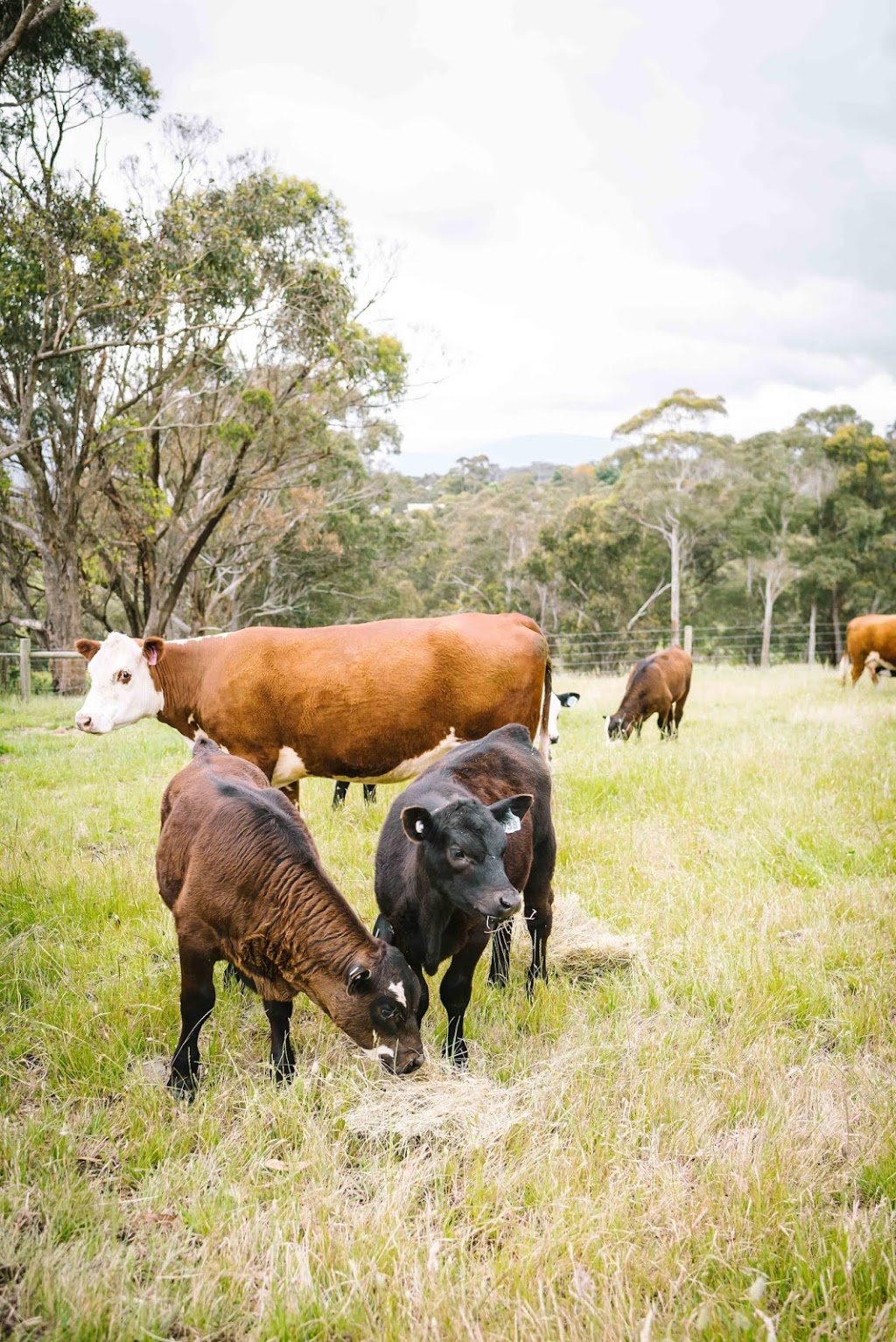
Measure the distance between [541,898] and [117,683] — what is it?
12.5 feet

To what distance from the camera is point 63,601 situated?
66.9 ft

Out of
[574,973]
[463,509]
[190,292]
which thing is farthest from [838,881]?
[463,509]

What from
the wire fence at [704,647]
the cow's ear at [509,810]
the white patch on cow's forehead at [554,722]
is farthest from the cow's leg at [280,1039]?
the wire fence at [704,647]

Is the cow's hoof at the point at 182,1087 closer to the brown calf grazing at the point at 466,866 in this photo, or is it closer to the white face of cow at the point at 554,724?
the brown calf grazing at the point at 466,866

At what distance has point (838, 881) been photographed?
5.48 meters

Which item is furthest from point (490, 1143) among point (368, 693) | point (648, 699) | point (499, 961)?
point (648, 699)

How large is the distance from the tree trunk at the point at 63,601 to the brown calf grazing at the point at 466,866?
699 inches

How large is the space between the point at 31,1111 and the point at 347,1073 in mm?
1154

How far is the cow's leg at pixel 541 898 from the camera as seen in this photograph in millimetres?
4426

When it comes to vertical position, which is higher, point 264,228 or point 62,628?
point 264,228

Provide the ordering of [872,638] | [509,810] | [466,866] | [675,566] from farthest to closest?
[675,566]
[872,638]
[509,810]
[466,866]

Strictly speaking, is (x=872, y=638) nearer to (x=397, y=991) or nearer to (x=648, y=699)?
(x=648, y=699)

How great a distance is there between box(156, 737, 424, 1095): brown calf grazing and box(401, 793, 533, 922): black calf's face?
14.7 inches

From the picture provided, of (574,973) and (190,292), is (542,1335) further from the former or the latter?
(190,292)
